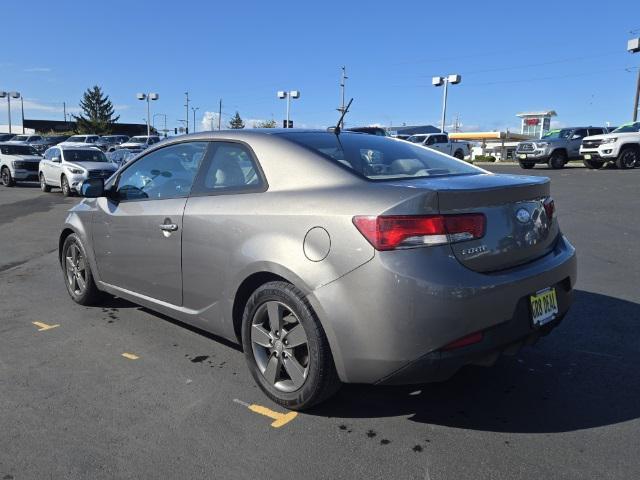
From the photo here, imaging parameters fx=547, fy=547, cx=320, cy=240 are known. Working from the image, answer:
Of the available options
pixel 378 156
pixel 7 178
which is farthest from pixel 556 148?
pixel 7 178

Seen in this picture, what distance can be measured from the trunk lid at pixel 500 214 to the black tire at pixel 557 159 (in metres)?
22.4

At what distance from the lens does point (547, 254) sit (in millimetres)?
3252

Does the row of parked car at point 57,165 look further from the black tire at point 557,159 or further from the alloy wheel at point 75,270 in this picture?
the black tire at point 557,159

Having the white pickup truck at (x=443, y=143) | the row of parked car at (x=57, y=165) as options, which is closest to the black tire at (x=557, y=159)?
the white pickup truck at (x=443, y=143)

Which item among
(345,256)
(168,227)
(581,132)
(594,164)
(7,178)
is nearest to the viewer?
(345,256)

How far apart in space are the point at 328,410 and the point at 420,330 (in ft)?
2.89

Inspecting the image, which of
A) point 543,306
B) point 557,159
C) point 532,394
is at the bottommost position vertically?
point 532,394

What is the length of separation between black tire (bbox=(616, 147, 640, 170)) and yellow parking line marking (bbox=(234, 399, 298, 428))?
21.8 m

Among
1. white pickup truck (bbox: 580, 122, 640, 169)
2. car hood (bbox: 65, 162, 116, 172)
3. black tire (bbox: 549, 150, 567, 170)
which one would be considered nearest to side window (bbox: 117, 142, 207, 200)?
car hood (bbox: 65, 162, 116, 172)

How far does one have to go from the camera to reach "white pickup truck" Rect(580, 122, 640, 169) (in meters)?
21.0

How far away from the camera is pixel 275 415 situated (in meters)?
3.12

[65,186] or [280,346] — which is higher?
[280,346]

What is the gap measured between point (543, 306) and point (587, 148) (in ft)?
69.4

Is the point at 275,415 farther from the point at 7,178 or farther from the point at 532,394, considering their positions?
the point at 7,178
